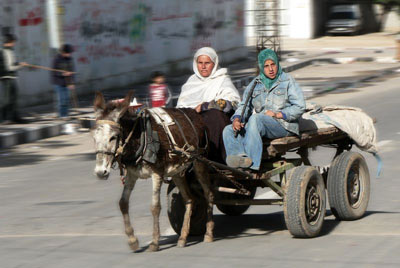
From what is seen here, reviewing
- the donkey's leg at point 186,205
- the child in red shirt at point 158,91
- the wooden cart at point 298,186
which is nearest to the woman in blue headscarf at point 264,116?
the wooden cart at point 298,186

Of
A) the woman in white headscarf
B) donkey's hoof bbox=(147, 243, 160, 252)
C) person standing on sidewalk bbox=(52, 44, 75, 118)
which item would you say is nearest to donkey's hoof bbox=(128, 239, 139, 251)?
donkey's hoof bbox=(147, 243, 160, 252)

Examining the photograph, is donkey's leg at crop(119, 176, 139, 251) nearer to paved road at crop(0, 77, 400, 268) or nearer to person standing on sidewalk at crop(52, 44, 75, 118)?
paved road at crop(0, 77, 400, 268)

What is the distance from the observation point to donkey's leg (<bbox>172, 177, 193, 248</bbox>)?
25.2ft

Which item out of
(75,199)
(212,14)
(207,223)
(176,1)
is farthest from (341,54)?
(207,223)

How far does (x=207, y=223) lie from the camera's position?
7898mm

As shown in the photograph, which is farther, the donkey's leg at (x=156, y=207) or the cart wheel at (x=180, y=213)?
the cart wheel at (x=180, y=213)

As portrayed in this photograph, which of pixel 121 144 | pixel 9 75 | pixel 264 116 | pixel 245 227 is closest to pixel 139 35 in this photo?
pixel 9 75

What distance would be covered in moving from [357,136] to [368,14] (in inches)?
1656

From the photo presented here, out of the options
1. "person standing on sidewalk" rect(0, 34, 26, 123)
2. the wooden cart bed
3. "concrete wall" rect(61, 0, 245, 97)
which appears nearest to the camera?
the wooden cart bed

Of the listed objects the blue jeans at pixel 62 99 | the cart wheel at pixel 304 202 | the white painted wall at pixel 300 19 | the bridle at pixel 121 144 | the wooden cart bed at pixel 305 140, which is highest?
the bridle at pixel 121 144

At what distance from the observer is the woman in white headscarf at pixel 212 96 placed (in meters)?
7.96

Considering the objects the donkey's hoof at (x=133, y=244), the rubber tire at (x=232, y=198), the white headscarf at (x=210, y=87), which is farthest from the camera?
the rubber tire at (x=232, y=198)

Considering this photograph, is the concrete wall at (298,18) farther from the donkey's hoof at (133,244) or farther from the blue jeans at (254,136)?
the donkey's hoof at (133,244)

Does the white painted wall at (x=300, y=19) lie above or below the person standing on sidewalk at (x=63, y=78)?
below
